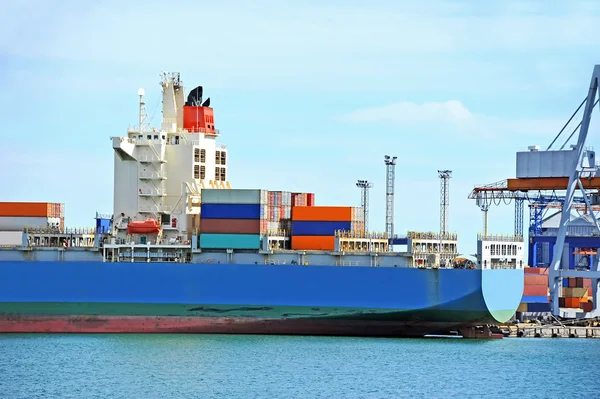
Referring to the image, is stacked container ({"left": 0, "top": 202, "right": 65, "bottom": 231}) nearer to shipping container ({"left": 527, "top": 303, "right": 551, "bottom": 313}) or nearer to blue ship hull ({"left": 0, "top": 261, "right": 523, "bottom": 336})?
blue ship hull ({"left": 0, "top": 261, "right": 523, "bottom": 336})

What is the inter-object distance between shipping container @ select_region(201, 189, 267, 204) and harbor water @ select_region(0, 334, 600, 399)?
5.81 meters

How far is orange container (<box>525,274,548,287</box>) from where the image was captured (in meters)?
76.2

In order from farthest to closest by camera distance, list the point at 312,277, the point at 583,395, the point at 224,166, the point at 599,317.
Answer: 1. the point at 599,317
2. the point at 224,166
3. the point at 312,277
4. the point at 583,395

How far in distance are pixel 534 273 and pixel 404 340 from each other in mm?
22811

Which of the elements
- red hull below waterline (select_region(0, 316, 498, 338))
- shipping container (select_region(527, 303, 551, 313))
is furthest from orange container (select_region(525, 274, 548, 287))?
red hull below waterline (select_region(0, 316, 498, 338))

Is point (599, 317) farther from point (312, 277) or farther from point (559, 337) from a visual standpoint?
point (312, 277)

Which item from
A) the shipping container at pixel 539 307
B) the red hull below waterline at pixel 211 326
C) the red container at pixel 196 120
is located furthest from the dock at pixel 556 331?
the red container at pixel 196 120

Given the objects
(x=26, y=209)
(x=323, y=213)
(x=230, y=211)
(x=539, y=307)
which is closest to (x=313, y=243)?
(x=323, y=213)

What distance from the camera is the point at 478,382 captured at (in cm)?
4406

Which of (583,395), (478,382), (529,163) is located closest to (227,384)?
A: (478,382)

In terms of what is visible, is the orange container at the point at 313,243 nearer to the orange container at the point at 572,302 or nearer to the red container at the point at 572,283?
the orange container at the point at 572,302

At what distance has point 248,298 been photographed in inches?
2237

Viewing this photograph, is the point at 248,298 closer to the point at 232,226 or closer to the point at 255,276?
the point at 255,276

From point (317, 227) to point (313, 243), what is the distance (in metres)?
0.72
